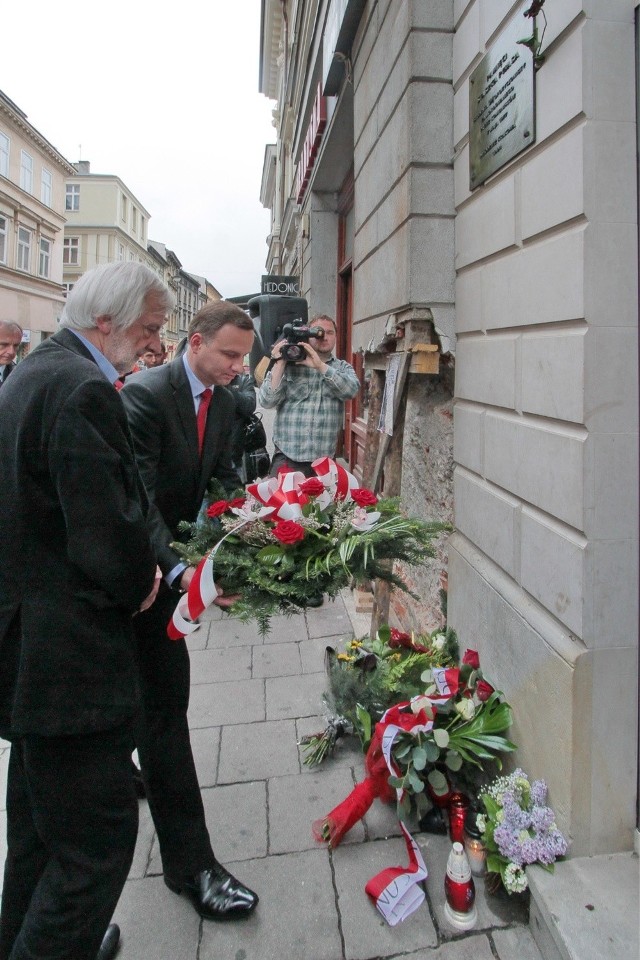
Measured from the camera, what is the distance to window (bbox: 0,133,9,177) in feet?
113

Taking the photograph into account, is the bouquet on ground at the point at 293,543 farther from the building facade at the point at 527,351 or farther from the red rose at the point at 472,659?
the red rose at the point at 472,659

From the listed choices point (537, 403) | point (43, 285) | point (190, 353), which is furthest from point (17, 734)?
point (43, 285)

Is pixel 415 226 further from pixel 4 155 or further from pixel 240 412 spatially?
pixel 4 155

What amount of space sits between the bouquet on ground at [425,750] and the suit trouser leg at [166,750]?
1.88ft

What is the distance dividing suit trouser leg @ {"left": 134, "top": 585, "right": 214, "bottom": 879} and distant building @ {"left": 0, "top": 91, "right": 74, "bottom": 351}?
3365 centimetres

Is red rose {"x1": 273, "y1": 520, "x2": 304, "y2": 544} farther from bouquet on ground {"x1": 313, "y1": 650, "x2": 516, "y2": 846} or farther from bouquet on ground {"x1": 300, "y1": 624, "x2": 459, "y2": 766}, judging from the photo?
bouquet on ground {"x1": 300, "y1": 624, "x2": 459, "y2": 766}

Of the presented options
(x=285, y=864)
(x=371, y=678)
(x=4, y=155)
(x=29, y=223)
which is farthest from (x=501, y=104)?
(x=29, y=223)

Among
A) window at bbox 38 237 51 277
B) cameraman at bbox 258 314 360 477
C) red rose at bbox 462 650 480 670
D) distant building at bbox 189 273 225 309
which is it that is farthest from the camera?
distant building at bbox 189 273 225 309

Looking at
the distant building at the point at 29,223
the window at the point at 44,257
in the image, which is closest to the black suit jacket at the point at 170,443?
the distant building at the point at 29,223

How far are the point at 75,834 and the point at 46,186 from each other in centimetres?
4703

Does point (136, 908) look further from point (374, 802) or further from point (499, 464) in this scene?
point (499, 464)

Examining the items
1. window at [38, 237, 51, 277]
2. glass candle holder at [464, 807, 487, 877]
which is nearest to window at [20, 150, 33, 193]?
window at [38, 237, 51, 277]

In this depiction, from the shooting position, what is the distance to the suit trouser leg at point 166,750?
2.07 m

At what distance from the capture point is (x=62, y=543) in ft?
4.90
